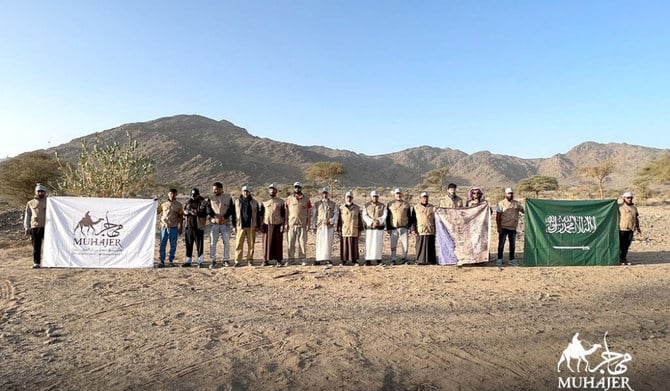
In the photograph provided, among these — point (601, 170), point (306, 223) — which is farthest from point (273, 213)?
point (601, 170)

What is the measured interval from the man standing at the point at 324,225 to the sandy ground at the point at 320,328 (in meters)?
0.96

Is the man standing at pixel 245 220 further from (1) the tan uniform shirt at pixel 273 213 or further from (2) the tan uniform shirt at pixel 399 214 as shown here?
(2) the tan uniform shirt at pixel 399 214

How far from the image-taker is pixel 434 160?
100m

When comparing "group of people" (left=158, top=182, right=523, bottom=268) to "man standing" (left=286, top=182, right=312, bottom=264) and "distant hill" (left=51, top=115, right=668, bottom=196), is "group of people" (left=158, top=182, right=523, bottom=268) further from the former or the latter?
"distant hill" (left=51, top=115, right=668, bottom=196)

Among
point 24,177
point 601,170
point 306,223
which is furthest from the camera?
point 601,170

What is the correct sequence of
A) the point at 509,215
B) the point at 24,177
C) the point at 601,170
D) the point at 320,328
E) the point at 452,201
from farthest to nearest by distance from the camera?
the point at 601,170 < the point at 24,177 < the point at 452,201 < the point at 509,215 < the point at 320,328

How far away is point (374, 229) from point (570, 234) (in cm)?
455

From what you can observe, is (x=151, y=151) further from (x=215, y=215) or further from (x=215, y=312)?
(x=215, y=312)

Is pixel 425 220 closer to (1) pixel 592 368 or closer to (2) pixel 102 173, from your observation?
(1) pixel 592 368

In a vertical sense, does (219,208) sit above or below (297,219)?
above

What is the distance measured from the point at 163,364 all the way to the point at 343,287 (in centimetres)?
355

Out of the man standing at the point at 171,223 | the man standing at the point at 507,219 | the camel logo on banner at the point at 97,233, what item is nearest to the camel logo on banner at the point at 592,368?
the man standing at the point at 507,219

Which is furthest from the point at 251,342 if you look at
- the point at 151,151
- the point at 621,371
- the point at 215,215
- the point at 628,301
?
the point at 151,151

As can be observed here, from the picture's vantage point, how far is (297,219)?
8977mm
